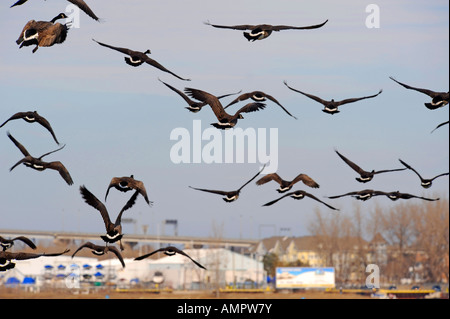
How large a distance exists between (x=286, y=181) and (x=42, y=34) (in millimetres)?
15366

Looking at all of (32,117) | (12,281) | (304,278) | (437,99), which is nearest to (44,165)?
(32,117)

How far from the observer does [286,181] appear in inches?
1676

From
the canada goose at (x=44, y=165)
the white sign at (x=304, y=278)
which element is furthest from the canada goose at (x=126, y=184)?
the white sign at (x=304, y=278)

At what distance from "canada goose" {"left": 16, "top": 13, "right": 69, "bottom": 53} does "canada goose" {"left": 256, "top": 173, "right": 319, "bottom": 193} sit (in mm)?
13997

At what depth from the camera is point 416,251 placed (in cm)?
16012

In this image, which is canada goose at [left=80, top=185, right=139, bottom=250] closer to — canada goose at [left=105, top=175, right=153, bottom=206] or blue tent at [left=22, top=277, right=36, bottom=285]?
canada goose at [left=105, top=175, right=153, bottom=206]

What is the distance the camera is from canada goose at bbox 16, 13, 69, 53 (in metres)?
30.8

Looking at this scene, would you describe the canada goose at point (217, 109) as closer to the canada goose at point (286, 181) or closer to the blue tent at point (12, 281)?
the canada goose at point (286, 181)

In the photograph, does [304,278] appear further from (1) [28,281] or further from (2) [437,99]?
(2) [437,99]

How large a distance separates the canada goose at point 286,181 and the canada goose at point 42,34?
14.0 m

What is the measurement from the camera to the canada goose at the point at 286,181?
41906 mm

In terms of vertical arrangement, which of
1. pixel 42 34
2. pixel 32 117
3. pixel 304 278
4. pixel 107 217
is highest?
pixel 42 34
